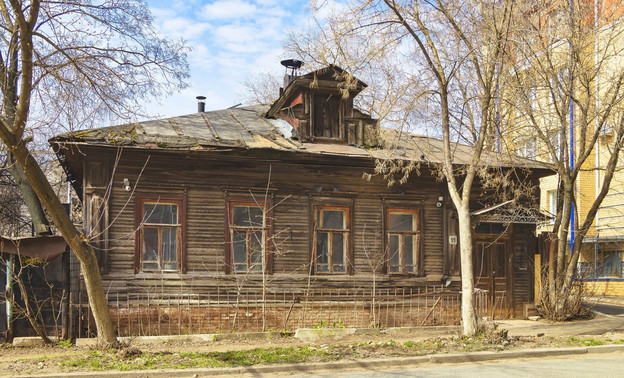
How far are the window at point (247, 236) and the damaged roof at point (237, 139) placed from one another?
1.72 metres

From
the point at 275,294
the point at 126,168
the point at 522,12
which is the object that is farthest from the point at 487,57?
the point at 126,168

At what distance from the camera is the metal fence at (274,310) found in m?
14.1

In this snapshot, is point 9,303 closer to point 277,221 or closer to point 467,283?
point 277,221

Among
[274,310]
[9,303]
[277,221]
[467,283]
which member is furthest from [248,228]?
[467,283]

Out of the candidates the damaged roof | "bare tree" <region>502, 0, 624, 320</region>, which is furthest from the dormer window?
"bare tree" <region>502, 0, 624, 320</region>

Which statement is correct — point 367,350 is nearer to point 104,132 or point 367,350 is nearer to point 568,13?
point 104,132

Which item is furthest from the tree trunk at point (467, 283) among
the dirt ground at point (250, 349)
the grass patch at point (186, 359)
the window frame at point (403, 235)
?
the window frame at point (403, 235)

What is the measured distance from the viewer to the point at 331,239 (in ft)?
53.1

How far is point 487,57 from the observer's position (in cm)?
1253

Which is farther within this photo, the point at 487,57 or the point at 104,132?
the point at 104,132

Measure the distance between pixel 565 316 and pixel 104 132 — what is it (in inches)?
510

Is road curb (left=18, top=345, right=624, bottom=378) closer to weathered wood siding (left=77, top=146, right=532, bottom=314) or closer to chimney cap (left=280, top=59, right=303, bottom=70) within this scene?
weathered wood siding (left=77, top=146, right=532, bottom=314)

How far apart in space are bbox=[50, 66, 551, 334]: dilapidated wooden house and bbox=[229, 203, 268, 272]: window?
27 mm

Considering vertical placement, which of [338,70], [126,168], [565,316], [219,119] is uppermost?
[338,70]
